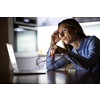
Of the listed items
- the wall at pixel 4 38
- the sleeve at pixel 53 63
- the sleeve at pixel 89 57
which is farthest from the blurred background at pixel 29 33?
the sleeve at pixel 89 57

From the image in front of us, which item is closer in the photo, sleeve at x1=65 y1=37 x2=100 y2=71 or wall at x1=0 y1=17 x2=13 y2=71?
sleeve at x1=65 y1=37 x2=100 y2=71

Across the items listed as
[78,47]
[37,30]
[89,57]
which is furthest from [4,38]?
[89,57]

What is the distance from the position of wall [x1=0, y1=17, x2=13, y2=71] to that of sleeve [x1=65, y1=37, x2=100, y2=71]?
1.53 metres

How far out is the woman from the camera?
128 cm

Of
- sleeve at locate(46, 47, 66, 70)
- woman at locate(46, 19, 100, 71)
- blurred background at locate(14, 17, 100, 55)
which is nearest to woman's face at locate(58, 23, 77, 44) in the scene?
woman at locate(46, 19, 100, 71)

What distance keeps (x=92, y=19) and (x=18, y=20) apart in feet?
5.04

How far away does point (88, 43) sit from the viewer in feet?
4.97

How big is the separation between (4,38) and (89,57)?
1.71m

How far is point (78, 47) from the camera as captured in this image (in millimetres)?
1640

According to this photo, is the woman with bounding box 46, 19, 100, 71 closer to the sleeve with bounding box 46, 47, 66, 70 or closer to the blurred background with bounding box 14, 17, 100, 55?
the sleeve with bounding box 46, 47, 66, 70

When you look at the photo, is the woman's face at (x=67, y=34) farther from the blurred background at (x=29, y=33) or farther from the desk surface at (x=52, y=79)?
the blurred background at (x=29, y=33)

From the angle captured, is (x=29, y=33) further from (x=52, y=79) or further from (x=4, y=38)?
(x=52, y=79)
